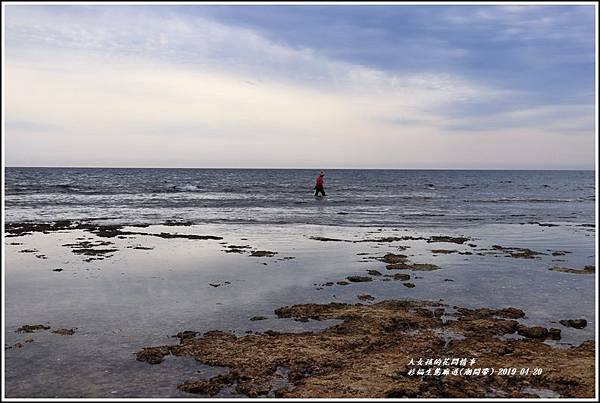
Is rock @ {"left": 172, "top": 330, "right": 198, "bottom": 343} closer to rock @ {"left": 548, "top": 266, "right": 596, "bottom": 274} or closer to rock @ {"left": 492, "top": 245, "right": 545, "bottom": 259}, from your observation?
rock @ {"left": 548, "top": 266, "right": 596, "bottom": 274}

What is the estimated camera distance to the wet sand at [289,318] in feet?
22.0

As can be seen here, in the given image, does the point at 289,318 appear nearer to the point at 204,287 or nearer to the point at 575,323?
the point at 204,287

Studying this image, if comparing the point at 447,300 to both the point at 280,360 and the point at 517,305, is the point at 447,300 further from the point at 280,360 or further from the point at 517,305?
the point at 280,360

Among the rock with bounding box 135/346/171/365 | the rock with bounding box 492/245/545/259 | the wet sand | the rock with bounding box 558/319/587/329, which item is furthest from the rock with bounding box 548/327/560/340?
the rock with bounding box 492/245/545/259

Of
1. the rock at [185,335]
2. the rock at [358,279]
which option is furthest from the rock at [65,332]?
the rock at [358,279]

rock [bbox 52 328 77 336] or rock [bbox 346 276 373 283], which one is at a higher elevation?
rock [bbox 346 276 373 283]

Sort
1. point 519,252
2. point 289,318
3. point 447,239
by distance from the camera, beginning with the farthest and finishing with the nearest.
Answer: point 447,239 < point 519,252 < point 289,318

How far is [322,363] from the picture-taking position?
23.8 ft

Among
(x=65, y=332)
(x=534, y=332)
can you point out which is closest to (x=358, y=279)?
(x=534, y=332)

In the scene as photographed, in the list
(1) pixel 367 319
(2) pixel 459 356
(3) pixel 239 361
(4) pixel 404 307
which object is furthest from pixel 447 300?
(3) pixel 239 361

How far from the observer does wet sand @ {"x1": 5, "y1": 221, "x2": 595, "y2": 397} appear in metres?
6.69

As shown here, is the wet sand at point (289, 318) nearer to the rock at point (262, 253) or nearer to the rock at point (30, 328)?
the rock at point (30, 328)

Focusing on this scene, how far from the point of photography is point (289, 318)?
9562 mm

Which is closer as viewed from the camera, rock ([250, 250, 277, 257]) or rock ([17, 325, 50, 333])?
rock ([17, 325, 50, 333])
